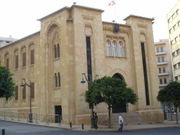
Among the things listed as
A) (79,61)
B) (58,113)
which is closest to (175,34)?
(79,61)

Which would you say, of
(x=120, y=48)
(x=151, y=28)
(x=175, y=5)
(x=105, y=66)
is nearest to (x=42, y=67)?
(x=105, y=66)

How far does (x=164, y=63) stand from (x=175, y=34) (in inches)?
547

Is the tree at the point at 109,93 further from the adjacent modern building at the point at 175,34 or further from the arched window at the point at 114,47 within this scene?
the adjacent modern building at the point at 175,34

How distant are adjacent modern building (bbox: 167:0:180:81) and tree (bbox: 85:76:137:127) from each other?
3173cm

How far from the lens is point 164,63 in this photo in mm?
66250

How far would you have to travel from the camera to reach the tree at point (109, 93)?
23.8 m

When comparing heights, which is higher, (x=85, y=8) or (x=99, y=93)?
(x=85, y=8)

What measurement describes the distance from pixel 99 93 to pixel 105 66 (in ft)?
23.6

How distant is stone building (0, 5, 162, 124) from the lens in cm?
2823

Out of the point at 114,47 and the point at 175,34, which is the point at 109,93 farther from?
→ the point at 175,34

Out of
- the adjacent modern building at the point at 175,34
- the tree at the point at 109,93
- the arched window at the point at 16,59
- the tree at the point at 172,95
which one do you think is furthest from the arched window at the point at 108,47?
the adjacent modern building at the point at 175,34

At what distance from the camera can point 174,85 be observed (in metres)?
30.0

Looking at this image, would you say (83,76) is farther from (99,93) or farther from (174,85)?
(174,85)

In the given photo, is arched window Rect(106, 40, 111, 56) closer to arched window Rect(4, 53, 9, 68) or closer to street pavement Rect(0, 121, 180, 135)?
street pavement Rect(0, 121, 180, 135)
